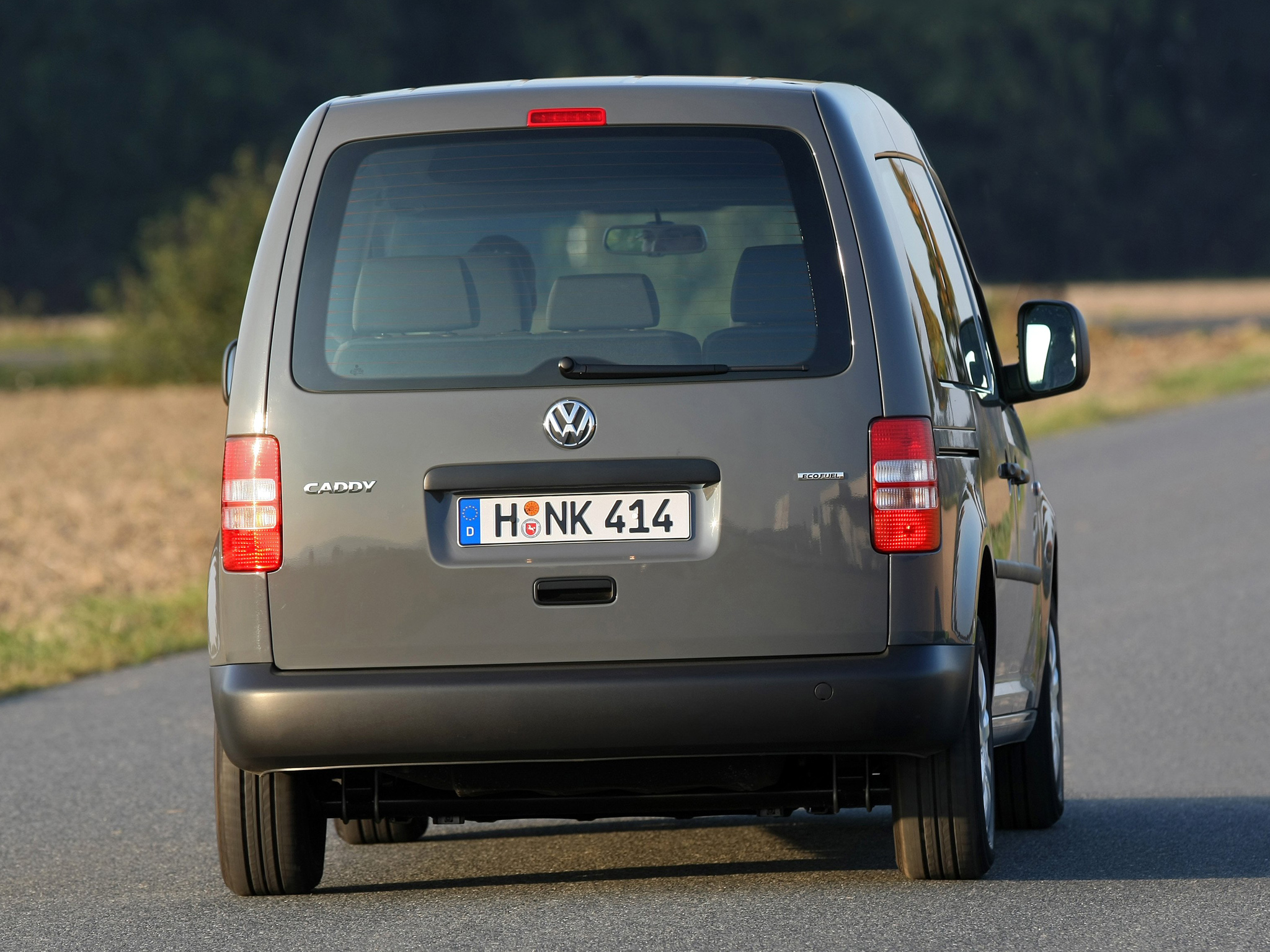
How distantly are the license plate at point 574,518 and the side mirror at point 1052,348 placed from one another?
1523 millimetres

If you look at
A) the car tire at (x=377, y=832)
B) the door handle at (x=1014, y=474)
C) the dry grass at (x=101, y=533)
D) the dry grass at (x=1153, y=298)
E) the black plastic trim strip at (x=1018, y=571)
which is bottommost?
the car tire at (x=377, y=832)

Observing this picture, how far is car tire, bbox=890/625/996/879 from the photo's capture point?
17.5ft

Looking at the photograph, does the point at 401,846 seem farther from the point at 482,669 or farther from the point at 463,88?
the point at 463,88

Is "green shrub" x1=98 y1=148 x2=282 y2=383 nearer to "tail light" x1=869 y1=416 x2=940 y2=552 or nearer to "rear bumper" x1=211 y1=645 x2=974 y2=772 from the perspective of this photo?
"rear bumper" x1=211 y1=645 x2=974 y2=772

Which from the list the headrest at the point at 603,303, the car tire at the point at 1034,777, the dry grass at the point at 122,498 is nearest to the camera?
the headrest at the point at 603,303

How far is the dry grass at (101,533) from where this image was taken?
11461 millimetres

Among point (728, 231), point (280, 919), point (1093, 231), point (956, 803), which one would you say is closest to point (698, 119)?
point (728, 231)

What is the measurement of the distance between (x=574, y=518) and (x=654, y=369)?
1.24 feet

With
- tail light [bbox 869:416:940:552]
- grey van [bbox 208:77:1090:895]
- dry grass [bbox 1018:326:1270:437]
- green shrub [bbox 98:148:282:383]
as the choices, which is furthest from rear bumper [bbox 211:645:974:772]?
green shrub [bbox 98:148:282:383]

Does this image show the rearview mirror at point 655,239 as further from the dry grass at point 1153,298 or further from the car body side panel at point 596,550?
the dry grass at point 1153,298

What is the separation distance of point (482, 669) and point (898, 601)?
3.09 feet

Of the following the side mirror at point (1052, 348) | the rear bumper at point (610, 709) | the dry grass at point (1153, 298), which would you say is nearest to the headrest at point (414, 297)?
the rear bumper at point (610, 709)

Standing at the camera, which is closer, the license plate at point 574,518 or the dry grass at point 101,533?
the license plate at point 574,518

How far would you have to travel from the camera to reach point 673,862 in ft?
19.9
